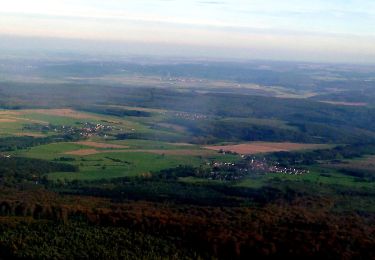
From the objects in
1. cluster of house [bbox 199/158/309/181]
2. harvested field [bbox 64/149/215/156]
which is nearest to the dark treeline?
harvested field [bbox 64/149/215/156]

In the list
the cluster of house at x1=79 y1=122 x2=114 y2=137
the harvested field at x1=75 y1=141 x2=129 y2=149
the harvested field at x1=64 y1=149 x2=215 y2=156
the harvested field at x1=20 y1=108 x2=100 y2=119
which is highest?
the harvested field at x1=20 y1=108 x2=100 y2=119

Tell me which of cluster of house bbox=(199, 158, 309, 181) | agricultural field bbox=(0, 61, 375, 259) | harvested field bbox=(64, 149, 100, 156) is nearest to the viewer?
agricultural field bbox=(0, 61, 375, 259)

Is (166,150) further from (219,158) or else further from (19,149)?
(19,149)

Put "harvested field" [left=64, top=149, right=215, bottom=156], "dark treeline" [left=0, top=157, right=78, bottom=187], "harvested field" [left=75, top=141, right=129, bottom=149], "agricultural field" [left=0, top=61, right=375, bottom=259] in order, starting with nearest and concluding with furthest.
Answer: "agricultural field" [left=0, top=61, right=375, bottom=259] → "dark treeline" [left=0, top=157, right=78, bottom=187] → "harvested field" [left=64, top=149, right=215, bottom=156] → "harvested field" [left=75, top=141, right=129, bottom=149]

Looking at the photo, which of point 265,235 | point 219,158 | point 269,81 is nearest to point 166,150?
point 219,158

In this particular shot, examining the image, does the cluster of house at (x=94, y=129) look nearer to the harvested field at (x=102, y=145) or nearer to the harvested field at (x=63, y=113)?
the harvested field at (x=102, y=145)

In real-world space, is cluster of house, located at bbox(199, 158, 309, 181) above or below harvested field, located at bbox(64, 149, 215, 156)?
below

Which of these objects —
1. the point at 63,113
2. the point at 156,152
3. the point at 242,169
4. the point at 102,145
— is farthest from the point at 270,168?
the point at 63,113

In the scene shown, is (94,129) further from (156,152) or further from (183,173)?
(183,173)

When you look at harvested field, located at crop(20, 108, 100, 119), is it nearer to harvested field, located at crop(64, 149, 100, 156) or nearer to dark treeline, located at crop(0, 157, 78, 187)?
harvested field, located at crop(64, 149, 100, 156)
